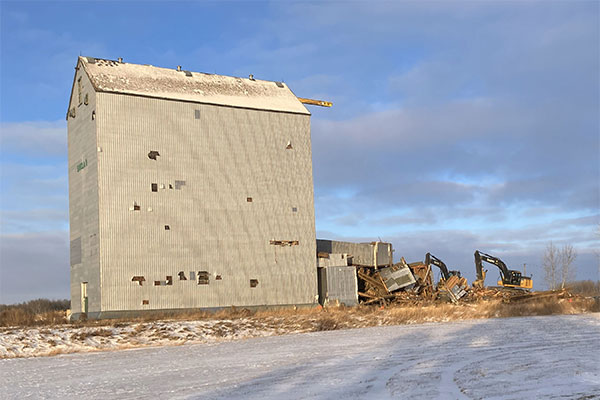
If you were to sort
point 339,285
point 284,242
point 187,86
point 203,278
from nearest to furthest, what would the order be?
1. point 203,278
2. point 187,86
3. point 284,242
4. point 339,285

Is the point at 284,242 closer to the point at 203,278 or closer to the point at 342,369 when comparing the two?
the point at 203,278

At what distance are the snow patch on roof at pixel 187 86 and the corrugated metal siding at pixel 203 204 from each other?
2.13 feet

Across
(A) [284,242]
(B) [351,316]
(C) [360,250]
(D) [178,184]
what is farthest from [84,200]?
(C) [360,250]

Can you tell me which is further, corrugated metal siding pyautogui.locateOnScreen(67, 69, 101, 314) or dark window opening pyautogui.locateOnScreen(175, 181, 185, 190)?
dark window opening pyautogui.locateOnScreen(175, 181, 185, 190)

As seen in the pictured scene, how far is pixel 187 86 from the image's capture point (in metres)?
43.2

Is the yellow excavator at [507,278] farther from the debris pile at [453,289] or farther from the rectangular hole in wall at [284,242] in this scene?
the rectangular hole in wall at [284,242]

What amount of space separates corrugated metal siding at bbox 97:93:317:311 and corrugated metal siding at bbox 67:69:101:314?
924 mm

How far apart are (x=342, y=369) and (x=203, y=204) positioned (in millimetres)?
26087

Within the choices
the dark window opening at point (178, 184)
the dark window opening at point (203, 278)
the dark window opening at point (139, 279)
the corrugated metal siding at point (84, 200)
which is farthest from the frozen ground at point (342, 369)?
the dark window opening at point (178, 184)

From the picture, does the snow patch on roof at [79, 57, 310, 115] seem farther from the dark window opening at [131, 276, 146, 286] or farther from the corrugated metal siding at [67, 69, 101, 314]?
the dark window opening at [131, 276, 146, 286]

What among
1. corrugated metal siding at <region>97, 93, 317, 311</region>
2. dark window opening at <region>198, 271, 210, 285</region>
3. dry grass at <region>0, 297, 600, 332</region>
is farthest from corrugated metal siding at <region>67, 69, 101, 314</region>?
dark window opening at <region>198, 271, 210, 285</region>

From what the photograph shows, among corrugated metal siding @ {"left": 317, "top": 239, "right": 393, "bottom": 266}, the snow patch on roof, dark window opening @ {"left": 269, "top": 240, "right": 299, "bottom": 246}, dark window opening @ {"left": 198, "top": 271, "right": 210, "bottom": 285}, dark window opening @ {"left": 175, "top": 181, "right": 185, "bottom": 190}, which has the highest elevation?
the snow patch on roof

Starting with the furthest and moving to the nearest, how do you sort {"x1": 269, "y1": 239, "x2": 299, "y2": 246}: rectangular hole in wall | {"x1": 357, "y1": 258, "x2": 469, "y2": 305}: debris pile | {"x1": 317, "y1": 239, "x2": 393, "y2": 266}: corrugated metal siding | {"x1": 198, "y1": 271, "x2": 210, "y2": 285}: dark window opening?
{"x1": 317, "y1": 239, "x2": 393, "y2": 266}: corrugated metal siding → {"x1": 357, "y1": 258, "x2": 469, "y2": 305}: debris pile → {"x1": 269, "y1": 239, "x2": 299, "y2": 246}: rectangular hole in wall → {"x1": 198, "y1": 271, "x2": 210, "y2": 285}: dark window opening

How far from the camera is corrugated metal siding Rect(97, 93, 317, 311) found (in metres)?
38.8
